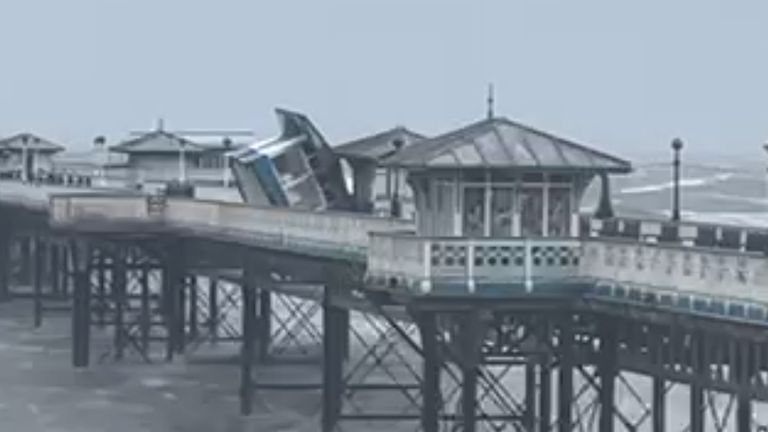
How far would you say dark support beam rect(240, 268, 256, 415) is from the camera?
49.8 metres

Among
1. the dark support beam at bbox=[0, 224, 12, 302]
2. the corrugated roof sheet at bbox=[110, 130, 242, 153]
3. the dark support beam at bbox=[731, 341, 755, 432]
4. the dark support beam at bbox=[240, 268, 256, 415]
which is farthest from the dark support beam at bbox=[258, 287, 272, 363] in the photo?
the dark support beam at bbox=[731, 341, 755, 432]

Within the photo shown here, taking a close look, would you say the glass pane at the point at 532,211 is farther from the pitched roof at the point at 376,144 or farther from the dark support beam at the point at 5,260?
the dark support beam at the point at 5,260

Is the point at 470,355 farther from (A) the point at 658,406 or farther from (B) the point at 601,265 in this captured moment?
(A) the point at 658,406

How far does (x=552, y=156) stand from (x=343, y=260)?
403 inches

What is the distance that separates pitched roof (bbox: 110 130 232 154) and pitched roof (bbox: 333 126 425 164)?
34.4 m

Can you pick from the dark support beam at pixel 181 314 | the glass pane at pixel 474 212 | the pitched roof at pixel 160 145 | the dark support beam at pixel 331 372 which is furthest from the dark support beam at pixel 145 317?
the glass pane at pixel 474 212

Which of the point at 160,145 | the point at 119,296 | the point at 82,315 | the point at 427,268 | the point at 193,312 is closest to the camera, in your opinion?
the point at 427,268

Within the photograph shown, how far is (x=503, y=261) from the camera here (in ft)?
101

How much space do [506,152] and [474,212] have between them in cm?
98

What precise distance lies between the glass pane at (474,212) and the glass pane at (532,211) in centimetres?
56

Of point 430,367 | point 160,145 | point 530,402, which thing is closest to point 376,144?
point 530,402

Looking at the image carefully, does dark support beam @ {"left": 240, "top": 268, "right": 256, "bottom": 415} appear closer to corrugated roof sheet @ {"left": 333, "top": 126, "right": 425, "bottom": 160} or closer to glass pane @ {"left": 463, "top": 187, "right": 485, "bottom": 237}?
corrugated roof sheet @ {"left": 333, "top": 126, "right": 425, "bottom": 160}

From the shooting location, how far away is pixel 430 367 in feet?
111

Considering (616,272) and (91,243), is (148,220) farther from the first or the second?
(616,272)
